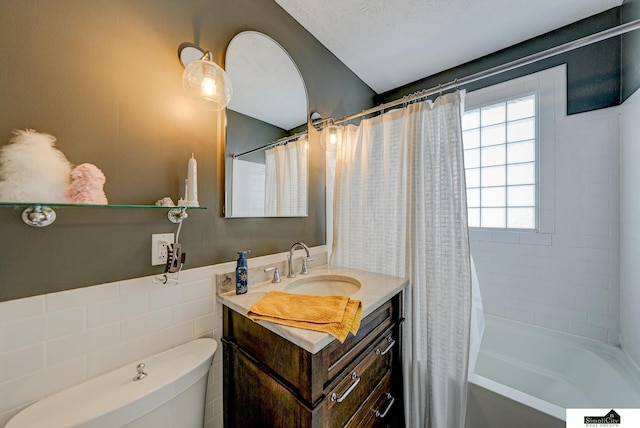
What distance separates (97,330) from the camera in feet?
2.37

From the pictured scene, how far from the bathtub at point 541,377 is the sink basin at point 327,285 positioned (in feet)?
2.53

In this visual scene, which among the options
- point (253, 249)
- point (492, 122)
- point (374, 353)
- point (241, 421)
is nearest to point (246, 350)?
point (241, 421)

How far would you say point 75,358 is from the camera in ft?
2.25

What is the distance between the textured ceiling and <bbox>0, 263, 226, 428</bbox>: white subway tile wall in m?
1.64

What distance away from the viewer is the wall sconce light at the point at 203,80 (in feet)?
2.90

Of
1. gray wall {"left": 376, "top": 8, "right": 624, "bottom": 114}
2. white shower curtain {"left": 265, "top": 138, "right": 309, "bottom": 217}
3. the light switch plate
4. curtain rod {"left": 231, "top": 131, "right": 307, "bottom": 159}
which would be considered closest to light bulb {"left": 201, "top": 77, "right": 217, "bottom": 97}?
curtain rod {"left": 231, "top": 131, "right": 307, "bottom": 159}

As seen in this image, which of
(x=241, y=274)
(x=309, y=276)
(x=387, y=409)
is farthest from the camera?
(x=309, y=276)

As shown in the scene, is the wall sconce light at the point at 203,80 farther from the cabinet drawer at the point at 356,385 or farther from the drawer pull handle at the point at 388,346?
the drawer pull handle at the point at 388,346

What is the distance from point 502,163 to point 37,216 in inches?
105

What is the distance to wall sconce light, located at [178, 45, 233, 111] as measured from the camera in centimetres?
89

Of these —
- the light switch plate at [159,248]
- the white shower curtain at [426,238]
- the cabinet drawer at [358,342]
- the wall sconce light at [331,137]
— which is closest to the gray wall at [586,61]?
the white shower curtain at [426,238]

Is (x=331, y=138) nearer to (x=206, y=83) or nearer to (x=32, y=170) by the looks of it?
(x=206, y=83)

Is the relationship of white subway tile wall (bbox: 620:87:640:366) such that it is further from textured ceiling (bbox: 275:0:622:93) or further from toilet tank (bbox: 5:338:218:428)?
toilet tank (bbox: 5:338:218:428)

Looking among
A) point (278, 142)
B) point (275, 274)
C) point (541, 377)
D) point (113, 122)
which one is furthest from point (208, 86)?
point (541, 377)
